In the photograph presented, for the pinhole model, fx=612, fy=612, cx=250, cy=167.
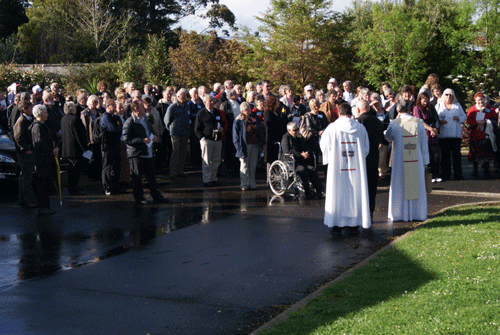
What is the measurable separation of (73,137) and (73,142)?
0.38ft

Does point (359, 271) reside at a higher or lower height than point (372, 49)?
lower

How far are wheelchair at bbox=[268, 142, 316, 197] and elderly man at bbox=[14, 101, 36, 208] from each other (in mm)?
4865

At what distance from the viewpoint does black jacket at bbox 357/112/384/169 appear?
972 centimetres

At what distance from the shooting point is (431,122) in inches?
574

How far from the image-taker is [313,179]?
41.7 ft

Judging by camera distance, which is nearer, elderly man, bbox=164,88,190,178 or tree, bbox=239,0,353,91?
elderly man, bbox=164,88,190,178

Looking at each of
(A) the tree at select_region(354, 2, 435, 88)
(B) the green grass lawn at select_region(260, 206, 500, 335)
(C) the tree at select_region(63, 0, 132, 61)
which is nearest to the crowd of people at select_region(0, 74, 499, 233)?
(B) the green grass lawn at select_region(260, 206, 500, 335)

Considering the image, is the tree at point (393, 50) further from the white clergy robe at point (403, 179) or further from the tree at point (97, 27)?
the white clergy robe at point (403, 179)

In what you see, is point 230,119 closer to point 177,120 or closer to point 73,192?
point 177,120

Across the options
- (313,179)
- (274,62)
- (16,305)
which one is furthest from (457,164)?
(274,62)

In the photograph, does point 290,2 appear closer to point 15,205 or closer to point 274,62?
point 274,62

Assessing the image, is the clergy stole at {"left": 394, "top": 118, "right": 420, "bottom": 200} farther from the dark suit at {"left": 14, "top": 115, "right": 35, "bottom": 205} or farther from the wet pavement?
the dark suit at {"left": 14, "top": 115, "right": 35, "bottom": 205}

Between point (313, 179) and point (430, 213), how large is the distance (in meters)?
2.73

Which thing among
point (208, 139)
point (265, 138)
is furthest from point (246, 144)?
point (208, 139)
